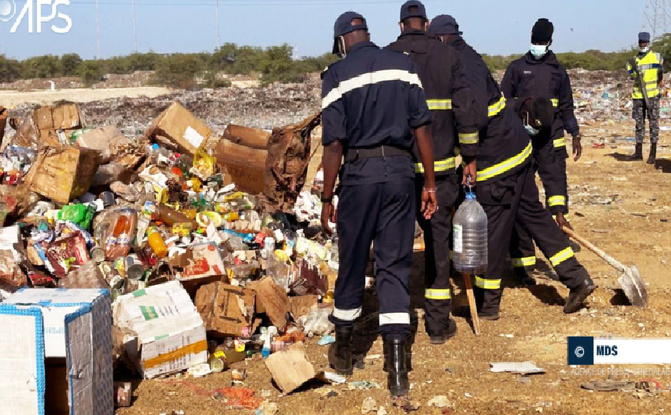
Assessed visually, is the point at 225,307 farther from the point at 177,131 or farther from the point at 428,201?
the point at 177,131

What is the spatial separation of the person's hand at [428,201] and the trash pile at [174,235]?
1.08 meters

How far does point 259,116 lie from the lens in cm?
2091

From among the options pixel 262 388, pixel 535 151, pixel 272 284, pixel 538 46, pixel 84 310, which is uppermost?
pixel 538 46

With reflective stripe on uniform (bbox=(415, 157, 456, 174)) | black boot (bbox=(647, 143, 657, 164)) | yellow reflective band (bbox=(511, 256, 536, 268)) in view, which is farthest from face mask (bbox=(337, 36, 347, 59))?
black boot (bbox=(647, 143, 657, 164))

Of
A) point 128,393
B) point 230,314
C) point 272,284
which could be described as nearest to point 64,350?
point 128,393

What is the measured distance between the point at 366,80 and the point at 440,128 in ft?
2.96

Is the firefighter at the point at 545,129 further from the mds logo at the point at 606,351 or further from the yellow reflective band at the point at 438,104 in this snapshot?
the mds logo at the point at 606,351

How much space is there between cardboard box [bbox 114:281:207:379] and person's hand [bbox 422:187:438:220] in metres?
1.48

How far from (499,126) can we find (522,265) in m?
1.41

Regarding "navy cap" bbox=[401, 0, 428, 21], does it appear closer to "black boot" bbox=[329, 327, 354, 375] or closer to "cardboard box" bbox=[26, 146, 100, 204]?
"black boot" bbox=[329, 327, 354, 375]

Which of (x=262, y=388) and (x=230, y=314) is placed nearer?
(x=262, y=388)

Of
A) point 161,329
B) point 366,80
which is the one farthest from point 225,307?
point 366,80

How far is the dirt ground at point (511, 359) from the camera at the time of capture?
404 centimetres

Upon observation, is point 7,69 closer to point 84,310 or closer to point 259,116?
point 259,116
